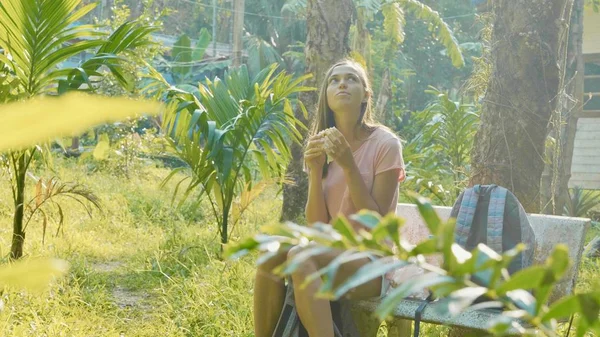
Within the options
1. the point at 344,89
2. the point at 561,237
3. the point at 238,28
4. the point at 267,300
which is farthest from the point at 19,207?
the point at 238,28

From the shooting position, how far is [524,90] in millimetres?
4543

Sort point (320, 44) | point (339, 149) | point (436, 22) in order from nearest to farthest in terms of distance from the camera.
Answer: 1. point (339, 149)
2. point (320, 44)
3. point (436, 22)

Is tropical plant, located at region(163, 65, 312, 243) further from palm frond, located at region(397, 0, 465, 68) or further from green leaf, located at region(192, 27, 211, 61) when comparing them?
green leaf, located at region(192, 27, 211, 61)

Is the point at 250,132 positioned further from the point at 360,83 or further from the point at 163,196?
the point at 163,196

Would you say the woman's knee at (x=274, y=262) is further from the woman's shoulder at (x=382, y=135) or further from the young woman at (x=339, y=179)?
the woman's shoulder at (x=382, y=135)

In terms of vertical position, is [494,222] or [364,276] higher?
[364,276]

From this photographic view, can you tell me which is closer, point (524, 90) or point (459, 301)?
point (459, 301)

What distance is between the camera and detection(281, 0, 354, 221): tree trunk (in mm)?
8102

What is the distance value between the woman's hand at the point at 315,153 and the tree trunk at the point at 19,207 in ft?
5.72

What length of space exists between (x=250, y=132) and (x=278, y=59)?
2371 centimetres

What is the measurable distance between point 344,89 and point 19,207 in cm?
207

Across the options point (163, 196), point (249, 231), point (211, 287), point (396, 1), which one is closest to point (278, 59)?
point (396, 1)

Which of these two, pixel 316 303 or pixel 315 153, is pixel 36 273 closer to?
pixel 316 303

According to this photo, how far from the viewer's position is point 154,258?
637cm
